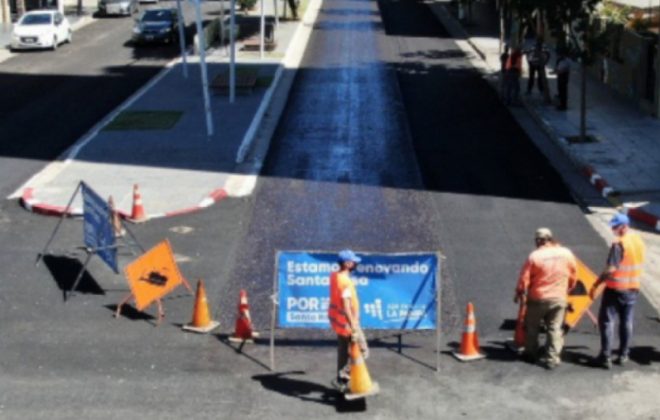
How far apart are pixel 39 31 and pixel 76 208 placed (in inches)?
1085

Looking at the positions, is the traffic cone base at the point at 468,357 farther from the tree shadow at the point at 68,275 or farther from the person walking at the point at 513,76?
the person walking at the point at 513,76

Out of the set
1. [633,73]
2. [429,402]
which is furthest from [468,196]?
[633,73]

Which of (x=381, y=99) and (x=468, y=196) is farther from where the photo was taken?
(x=381, y=99)

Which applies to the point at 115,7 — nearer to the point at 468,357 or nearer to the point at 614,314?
the point at 468,357

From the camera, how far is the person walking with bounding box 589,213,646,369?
44.5 feet

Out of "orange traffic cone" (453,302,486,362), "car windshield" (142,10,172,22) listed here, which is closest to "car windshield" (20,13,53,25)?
"car windshield" (142,10,172,22)

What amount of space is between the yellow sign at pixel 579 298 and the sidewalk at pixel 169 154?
8.62 metres

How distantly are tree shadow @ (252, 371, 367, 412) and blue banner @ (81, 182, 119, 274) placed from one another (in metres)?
4.25

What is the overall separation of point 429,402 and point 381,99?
2152 centimetres

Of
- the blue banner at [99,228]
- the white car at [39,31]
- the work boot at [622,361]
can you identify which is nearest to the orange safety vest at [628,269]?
the work boot at [622,361]

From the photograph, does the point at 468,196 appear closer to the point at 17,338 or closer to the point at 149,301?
the point at 149,301

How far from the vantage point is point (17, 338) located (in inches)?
584

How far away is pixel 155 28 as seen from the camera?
48.2m

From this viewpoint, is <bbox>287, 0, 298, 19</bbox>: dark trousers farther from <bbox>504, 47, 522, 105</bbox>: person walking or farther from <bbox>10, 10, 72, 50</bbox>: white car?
<bbox>504, 47, 522, 105</bbox>: person walking
